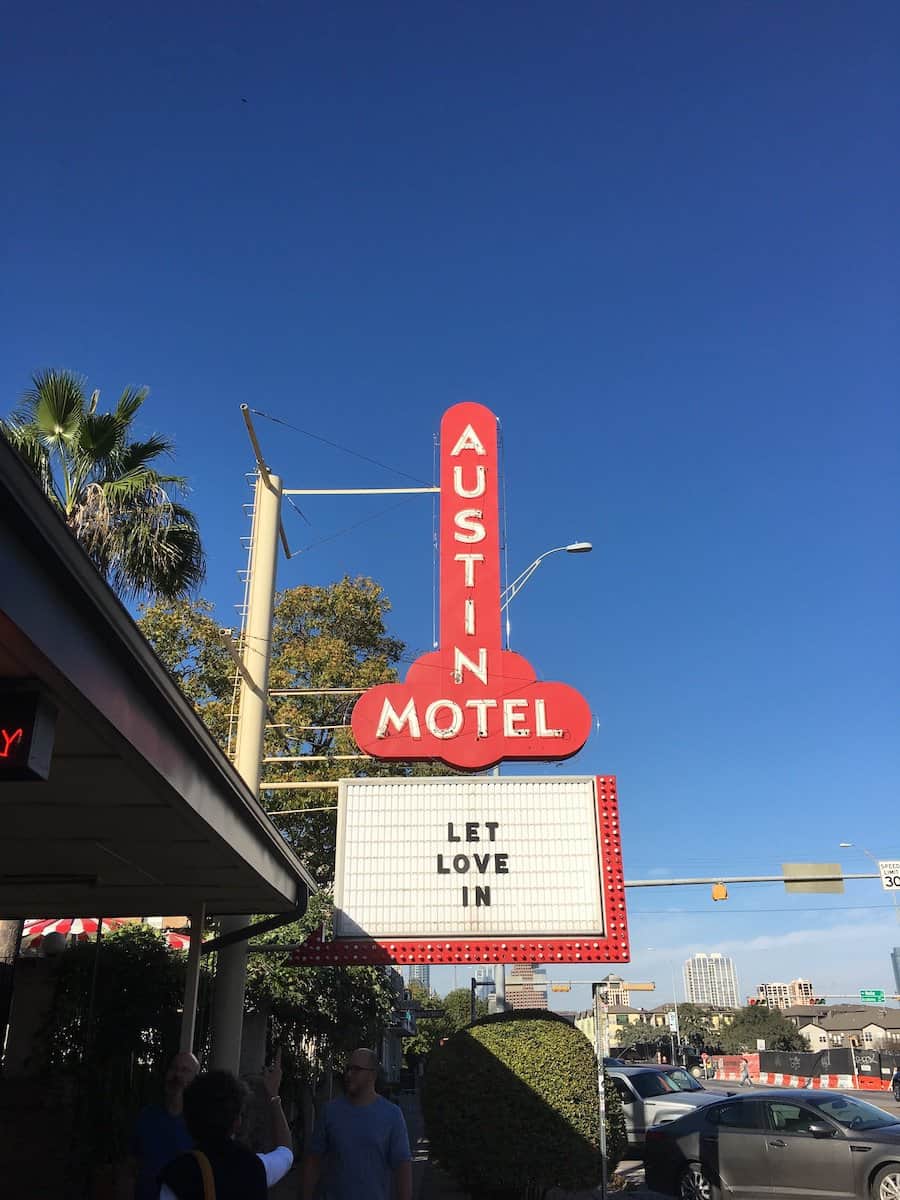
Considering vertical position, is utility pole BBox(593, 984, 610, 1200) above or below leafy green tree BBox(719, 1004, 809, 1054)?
above

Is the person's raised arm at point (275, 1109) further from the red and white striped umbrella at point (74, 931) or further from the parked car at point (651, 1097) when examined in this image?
the parked car at point (651, 1097)

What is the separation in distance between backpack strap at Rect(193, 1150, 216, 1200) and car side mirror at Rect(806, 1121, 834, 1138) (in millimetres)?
9712

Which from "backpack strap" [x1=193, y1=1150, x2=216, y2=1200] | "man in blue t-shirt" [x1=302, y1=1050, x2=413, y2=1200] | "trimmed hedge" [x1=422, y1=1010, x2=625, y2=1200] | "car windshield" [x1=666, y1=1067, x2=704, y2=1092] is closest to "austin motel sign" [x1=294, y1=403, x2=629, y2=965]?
"trimmed hedge" [x1=422, y1=1010, x2=625, y2=1200]

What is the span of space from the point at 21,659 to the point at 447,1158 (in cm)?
869

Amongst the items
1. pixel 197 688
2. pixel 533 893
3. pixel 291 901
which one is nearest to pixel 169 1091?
pixel 291 901

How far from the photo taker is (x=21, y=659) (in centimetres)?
386

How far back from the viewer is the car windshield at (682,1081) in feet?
55.7

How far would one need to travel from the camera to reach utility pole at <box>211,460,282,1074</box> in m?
11.2

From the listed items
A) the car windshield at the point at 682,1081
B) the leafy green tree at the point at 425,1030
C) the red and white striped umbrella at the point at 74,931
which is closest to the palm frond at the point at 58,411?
the red and white striped umbrella at the point at 74,931

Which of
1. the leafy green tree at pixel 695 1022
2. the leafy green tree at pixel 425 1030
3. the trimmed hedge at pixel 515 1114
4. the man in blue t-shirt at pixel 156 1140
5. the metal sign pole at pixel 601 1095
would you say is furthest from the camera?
the leafy green tree at pixel 695 1022

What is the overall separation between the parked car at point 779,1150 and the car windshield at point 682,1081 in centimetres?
548

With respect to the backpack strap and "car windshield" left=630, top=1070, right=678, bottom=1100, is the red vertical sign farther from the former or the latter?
the backpack strap

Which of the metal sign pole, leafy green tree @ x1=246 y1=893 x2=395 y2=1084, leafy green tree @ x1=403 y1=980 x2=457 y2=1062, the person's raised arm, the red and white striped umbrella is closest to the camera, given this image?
the person's raised arm

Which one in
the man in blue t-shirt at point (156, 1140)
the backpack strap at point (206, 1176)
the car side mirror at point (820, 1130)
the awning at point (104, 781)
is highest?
the awning at point (104, 781)
